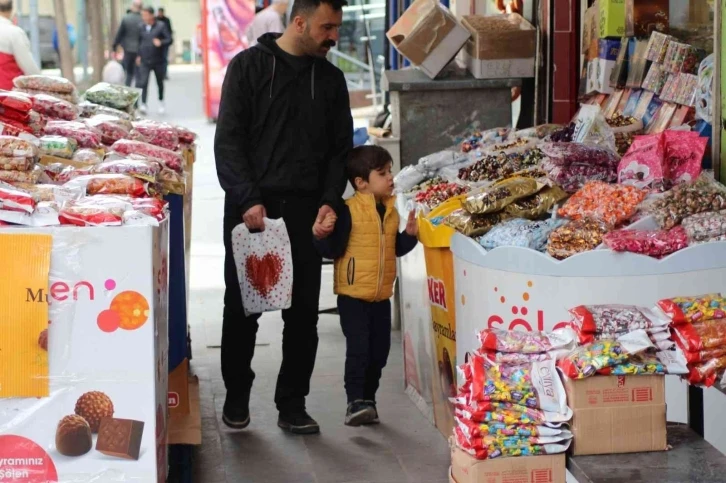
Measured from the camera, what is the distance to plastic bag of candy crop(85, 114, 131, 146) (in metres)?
5.48

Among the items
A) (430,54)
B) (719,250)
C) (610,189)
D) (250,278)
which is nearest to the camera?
(719,250)

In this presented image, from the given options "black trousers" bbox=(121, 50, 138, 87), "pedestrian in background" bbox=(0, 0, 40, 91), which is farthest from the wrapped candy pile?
"black trousers" bbox=(121, 50, 138, 87)

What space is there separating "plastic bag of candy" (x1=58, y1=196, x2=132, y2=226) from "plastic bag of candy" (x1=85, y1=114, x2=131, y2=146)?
186 cm

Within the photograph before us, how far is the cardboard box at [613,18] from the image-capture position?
6.29m

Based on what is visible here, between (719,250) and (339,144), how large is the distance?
76.3 inches

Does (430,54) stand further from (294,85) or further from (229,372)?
(229,372)

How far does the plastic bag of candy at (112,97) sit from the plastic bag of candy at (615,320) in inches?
172

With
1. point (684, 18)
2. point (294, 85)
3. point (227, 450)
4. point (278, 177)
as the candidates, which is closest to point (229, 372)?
point (227, 450)

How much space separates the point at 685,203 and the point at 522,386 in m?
1.53

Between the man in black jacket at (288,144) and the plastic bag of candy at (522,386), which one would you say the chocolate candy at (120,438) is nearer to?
the plastic bag of candy at (522,386)

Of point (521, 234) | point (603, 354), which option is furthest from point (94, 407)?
point (521, 234)

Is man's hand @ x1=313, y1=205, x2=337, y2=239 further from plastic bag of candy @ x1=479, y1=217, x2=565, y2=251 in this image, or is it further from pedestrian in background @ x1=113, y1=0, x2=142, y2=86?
pedestrian in background @ x1=113, y1=0, x2=142, y2=86

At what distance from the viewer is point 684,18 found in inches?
227

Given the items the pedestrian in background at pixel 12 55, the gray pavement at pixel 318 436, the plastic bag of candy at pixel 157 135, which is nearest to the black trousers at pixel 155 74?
the pedestrian in background at pixel 12 55
